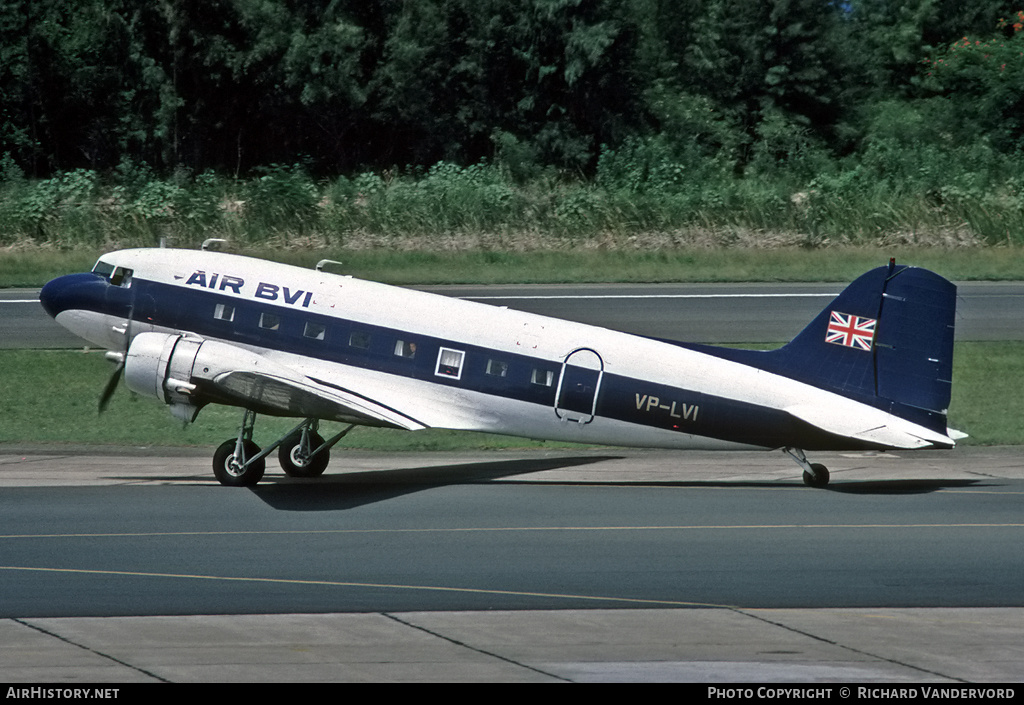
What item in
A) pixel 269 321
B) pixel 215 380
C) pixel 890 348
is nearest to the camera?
pixel 890 348

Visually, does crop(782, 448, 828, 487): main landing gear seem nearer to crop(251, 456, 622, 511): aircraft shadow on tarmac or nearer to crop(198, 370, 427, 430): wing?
crop(251, 456, 622, 511): aircraft shadow on tarmac

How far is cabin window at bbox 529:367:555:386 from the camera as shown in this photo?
72.4 ft

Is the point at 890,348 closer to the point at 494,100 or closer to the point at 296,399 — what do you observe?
the point at 296,399

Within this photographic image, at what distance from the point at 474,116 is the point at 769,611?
56.1 meters

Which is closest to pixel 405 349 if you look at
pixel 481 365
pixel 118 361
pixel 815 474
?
pixel 481 365

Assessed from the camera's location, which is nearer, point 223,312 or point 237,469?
point 237,469

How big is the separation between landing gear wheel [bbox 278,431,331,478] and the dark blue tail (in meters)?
7.96

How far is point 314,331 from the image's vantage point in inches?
904

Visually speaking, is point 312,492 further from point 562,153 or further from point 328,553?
point 562,153

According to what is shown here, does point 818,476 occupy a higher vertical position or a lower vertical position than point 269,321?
lower

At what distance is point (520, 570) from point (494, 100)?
5370cm

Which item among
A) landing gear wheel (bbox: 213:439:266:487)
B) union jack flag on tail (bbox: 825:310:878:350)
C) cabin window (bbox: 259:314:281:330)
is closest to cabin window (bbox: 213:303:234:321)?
cabin window (bbox: 259:314:281:330)

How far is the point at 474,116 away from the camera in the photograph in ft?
226

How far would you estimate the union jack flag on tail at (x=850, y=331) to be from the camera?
2111 centimetres
